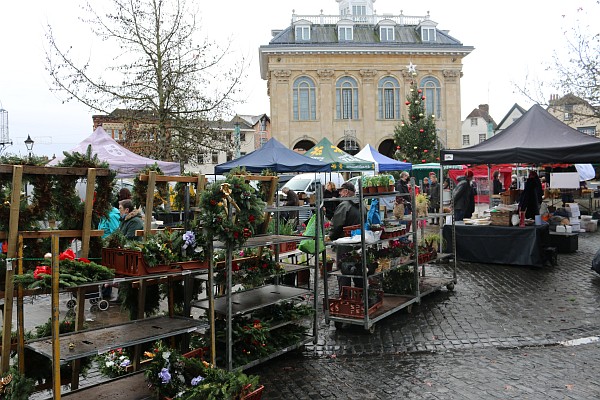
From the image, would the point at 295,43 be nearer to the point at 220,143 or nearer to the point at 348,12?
the point at 348,12

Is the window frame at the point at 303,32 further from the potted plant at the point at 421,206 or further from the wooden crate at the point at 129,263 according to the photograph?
the wooden crate at the point at 129,263

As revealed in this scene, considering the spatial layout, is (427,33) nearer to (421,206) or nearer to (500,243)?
(500,243)

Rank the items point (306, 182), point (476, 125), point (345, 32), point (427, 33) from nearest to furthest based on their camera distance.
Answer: point (306, 182)
point (345, 32)
point (427, 33)
point (476, 125)

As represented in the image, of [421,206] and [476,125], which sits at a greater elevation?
[476,125]

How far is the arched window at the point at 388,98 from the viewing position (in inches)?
1773

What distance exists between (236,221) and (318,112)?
3964cm

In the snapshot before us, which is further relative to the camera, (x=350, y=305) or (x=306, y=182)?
(x=306, y=182)

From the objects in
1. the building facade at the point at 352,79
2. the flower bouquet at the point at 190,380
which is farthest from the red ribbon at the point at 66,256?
the building facade at the point at 352,79

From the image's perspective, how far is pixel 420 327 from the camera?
24.9 feet

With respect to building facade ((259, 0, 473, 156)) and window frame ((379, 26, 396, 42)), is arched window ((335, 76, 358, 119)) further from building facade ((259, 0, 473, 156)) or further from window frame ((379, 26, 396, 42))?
window frame ((379, 26, 396, 42))

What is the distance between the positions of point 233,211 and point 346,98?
40673 millimetres

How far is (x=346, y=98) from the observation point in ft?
146

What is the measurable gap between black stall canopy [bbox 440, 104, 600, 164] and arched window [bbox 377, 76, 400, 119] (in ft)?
109

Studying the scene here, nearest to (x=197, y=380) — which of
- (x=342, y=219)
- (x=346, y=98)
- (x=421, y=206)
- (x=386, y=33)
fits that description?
(x=342, y=219)
